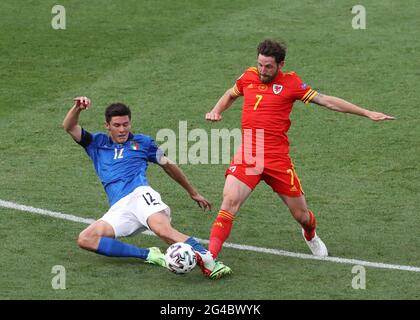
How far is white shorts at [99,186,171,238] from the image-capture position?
10.2 meters

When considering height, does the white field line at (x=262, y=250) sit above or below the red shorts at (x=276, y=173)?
below

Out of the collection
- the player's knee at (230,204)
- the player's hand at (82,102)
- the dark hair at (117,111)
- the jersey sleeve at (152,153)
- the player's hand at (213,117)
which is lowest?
the player's knee at (230,204)

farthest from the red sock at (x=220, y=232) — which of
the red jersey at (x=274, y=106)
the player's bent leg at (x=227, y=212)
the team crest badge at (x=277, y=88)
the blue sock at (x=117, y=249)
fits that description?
the team crest badge at (x=277, y=88)

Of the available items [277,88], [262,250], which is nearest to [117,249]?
[262,250]

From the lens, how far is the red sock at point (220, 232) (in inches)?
394

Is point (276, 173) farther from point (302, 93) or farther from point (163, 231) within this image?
point (163, 231)

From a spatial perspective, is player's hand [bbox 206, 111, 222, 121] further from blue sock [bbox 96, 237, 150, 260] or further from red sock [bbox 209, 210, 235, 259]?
blue sock [bbox 96, 237, 150, 260]

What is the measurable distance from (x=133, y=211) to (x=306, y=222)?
5.16 feet

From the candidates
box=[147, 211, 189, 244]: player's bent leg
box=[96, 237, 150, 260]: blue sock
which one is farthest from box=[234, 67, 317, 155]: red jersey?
box=[96, 237, 150, 260]: blue sock

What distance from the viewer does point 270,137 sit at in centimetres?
1042

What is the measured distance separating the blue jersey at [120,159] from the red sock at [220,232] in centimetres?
86

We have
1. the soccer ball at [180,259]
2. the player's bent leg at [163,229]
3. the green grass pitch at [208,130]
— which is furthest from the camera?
the player's bent leg at [163,229]

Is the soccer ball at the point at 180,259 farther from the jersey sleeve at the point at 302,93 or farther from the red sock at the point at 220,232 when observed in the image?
the jersey sleeve at the point at 302,93

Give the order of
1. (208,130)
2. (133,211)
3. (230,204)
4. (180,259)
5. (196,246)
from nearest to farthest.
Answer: (180,259) → (196,246) → (230,204) → (133,211) → (208,130)
